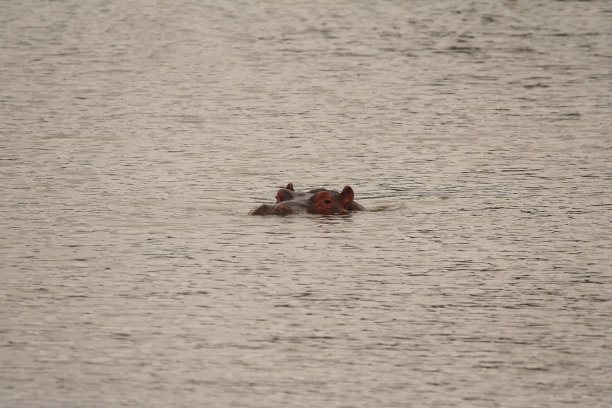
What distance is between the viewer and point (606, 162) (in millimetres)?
18781

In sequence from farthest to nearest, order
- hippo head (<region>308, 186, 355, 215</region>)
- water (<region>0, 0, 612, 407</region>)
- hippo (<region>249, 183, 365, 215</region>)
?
hippo head (<region>308, 186, 355, 215</region>), hippo (<region>249, 183, 365, 215</region>), water (<region>0, 0, 612, 407</region>)

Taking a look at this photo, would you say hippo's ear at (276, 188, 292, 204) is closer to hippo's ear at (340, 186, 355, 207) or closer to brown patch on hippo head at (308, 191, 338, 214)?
brown patch on hippo head at (308, 191, 338, 214)

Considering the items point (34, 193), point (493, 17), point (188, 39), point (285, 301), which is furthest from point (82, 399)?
point (493, 17)

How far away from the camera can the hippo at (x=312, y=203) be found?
1540 cm

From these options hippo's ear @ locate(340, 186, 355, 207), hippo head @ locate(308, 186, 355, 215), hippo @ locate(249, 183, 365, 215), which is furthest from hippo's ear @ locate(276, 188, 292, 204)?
hippo's ear @ locate(340, 186, 355, 207)

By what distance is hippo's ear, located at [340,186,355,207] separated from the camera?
15.5 m

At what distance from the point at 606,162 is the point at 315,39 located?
15714 mm

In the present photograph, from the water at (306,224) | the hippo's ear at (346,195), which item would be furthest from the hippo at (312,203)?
the water at (306,224)

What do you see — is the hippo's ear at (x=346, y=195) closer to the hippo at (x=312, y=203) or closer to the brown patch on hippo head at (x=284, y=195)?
the hippo at (x=312, y=203)

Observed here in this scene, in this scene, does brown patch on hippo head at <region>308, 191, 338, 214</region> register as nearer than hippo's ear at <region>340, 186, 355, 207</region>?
No

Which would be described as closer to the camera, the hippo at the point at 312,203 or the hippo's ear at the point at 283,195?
the hippo at the point at 312,203

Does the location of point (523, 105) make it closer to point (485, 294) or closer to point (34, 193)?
point (34, 193)

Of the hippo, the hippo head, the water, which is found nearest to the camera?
the water

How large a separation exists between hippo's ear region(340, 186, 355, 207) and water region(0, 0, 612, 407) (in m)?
0.23
